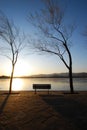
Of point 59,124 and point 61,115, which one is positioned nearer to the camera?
point 59,124

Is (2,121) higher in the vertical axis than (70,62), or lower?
lower

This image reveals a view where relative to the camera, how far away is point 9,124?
6.98 meters

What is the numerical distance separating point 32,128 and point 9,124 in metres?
0.97

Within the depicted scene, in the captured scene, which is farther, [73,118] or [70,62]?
[70,62]

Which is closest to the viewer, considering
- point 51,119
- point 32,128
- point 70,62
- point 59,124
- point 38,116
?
point 32,128

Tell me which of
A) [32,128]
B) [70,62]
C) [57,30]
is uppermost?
[57,30]

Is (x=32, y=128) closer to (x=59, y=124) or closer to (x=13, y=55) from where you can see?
(x=59, y=124)

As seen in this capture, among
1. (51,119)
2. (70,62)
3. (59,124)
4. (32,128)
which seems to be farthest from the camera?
(70,62)

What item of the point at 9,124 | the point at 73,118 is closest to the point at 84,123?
the point at 73,118

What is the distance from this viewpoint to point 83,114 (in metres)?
8.52

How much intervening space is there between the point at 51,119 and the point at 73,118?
87 cm

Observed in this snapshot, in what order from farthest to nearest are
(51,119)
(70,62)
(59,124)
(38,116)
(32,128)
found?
(70,62) < (38,116) < (51,119) < (59,124) < (32,128)

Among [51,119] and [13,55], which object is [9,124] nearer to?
Result: [51,119]

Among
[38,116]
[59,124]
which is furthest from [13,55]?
[59,124]
